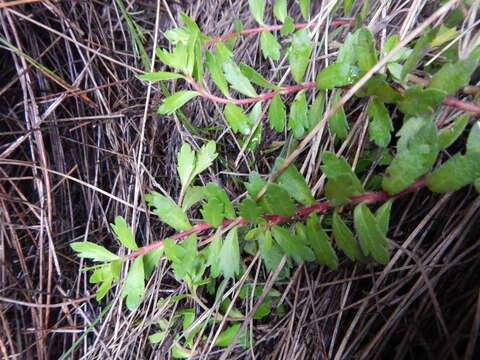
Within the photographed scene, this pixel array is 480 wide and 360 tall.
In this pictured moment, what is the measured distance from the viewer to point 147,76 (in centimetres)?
112

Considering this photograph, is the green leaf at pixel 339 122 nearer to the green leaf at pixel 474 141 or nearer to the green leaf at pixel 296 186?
the green leaf at pixel 296 186

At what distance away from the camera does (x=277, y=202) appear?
93 centimetres

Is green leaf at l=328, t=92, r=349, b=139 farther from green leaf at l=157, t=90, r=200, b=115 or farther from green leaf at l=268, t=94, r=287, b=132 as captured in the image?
green leaf at l=157, t=90, r=200, b=115

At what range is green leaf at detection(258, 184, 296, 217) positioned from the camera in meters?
0.91

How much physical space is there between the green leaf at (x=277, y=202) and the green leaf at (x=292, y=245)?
0.06 m

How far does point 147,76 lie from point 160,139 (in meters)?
0.55

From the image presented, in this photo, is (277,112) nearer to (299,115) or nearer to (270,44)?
(299,115)

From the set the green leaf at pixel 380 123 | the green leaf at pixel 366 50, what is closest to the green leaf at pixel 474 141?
the green leaf at pixel 380 123

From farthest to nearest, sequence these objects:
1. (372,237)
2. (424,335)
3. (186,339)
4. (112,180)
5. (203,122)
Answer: (112,180), (203,122), (186,339), (424,335), (372,237)

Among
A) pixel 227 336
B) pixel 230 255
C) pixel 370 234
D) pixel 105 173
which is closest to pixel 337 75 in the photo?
pixel 370 234

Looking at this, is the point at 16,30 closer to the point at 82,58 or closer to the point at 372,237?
the point at 82,58

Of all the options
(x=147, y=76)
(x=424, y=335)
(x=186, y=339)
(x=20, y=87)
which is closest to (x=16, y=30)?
Answer: (x=20, y=87)

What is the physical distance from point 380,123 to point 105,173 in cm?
128

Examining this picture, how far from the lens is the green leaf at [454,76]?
803 millimetres
